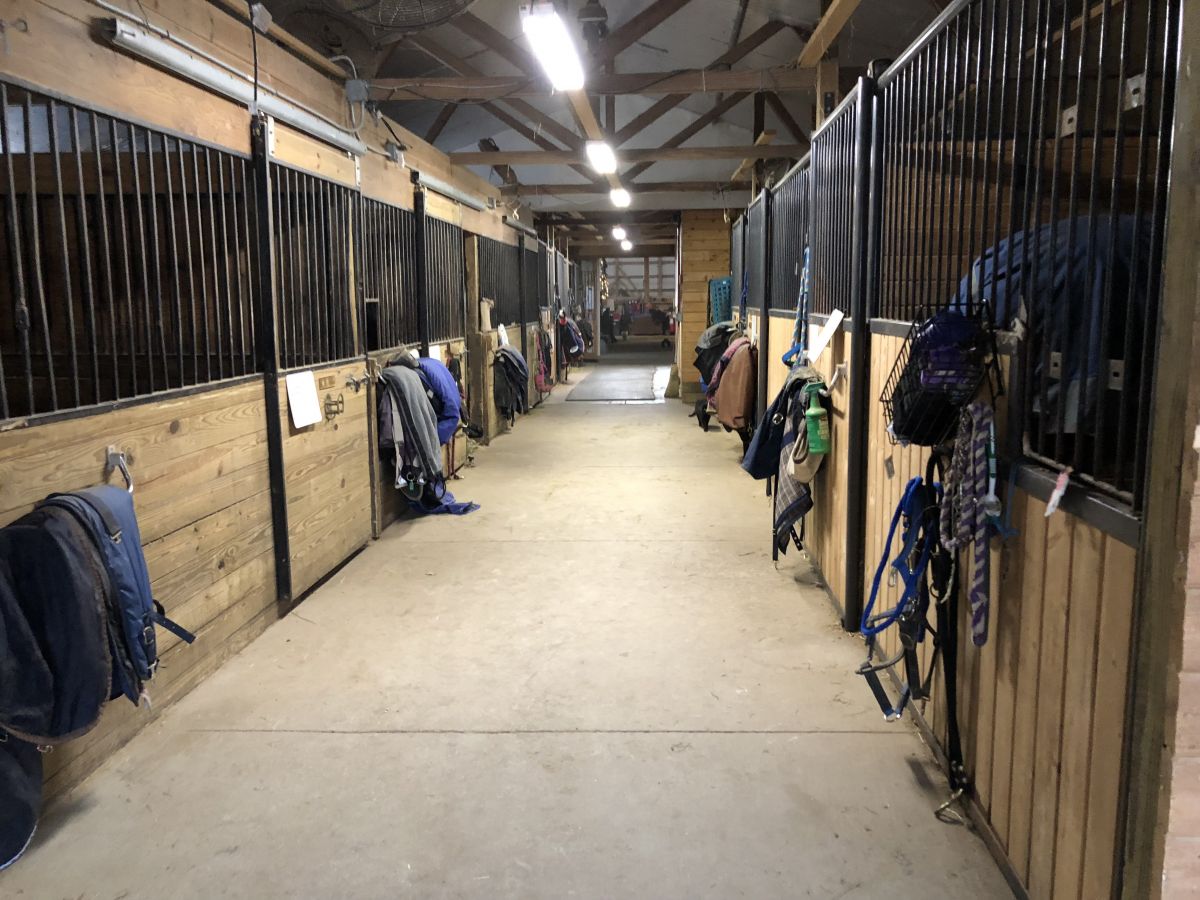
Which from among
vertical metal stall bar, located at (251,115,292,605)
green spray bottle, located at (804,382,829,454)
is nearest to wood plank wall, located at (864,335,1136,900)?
green spray bottle, located at (804,382,829,454)

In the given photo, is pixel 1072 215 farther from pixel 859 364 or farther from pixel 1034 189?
pixel 859 364

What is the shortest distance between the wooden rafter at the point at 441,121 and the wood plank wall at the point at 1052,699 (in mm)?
6473

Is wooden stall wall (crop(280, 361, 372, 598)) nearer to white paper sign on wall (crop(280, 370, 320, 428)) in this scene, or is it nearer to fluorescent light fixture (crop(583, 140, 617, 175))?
white paper sign on wall (crop(280, 370, 320, 428))

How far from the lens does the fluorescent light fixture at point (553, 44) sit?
3551mm

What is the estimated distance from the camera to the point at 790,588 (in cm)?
378

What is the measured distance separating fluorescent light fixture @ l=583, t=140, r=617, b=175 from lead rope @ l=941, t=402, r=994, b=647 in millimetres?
5116

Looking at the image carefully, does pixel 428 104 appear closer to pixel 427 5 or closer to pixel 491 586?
pixel 427 5

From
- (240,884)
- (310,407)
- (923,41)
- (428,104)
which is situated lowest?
(240,884)

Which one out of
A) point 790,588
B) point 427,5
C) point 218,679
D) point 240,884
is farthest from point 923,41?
point 218,679

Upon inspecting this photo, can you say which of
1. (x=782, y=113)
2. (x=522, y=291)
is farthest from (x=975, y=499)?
(x=522, y=291)

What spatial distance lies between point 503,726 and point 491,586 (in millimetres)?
1312

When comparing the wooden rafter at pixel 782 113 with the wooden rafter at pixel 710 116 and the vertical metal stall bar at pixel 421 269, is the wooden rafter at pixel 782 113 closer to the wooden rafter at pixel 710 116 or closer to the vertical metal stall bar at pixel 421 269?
the wooden rafter at pixel 710 116

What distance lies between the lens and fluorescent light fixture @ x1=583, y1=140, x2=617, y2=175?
6.55 m

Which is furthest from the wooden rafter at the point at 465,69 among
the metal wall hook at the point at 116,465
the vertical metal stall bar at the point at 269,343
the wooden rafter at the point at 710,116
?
the metal wall hook at the point at 116,465
